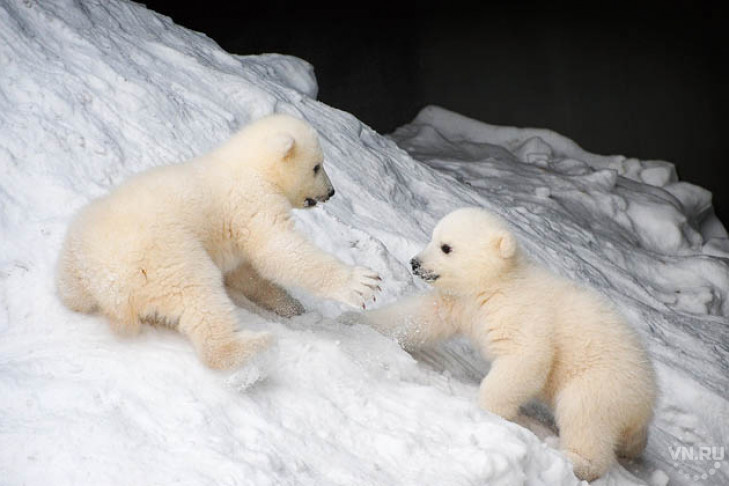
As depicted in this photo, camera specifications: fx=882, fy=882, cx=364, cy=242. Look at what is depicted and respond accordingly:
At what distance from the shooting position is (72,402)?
10.5 ft

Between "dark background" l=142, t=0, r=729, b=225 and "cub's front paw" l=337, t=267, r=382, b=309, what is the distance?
7674 mm

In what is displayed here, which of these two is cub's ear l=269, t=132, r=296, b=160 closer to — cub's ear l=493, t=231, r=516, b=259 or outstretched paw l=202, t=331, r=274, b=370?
outstretched paw l=202, t=331, r=274, b=370

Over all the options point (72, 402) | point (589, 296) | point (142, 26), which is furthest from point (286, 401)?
point (142, 26)

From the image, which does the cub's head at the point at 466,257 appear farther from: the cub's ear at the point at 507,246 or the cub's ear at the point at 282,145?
the cub's ear at the point at 282,145

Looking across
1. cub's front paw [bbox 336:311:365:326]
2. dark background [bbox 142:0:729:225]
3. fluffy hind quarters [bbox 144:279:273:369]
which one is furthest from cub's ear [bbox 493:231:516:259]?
dark background [bbox 142:0:729:225]

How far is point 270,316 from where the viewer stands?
14.0 feet

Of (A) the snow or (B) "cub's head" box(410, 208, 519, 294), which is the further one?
(B) "cub's head" box(410, 208, 519, 294)

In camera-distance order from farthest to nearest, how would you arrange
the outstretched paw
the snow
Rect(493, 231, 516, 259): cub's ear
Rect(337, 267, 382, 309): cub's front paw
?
Rect(493, 231, 516, 259): cub's ear, Rect(337, 267, 382, 309): cub's front paw, the outstretched paw, the snow

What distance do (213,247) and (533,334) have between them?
1497 mm

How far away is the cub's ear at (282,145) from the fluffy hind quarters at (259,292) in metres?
0.56

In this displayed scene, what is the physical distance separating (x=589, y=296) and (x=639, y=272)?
4.22 meters

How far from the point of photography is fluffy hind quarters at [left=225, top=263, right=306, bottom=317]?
4234 millimetres

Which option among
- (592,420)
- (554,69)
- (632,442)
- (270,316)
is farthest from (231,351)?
(554,69)

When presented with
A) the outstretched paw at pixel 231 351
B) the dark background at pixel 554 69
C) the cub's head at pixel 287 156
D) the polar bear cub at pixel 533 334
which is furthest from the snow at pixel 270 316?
the dark background at pixel 554 69
